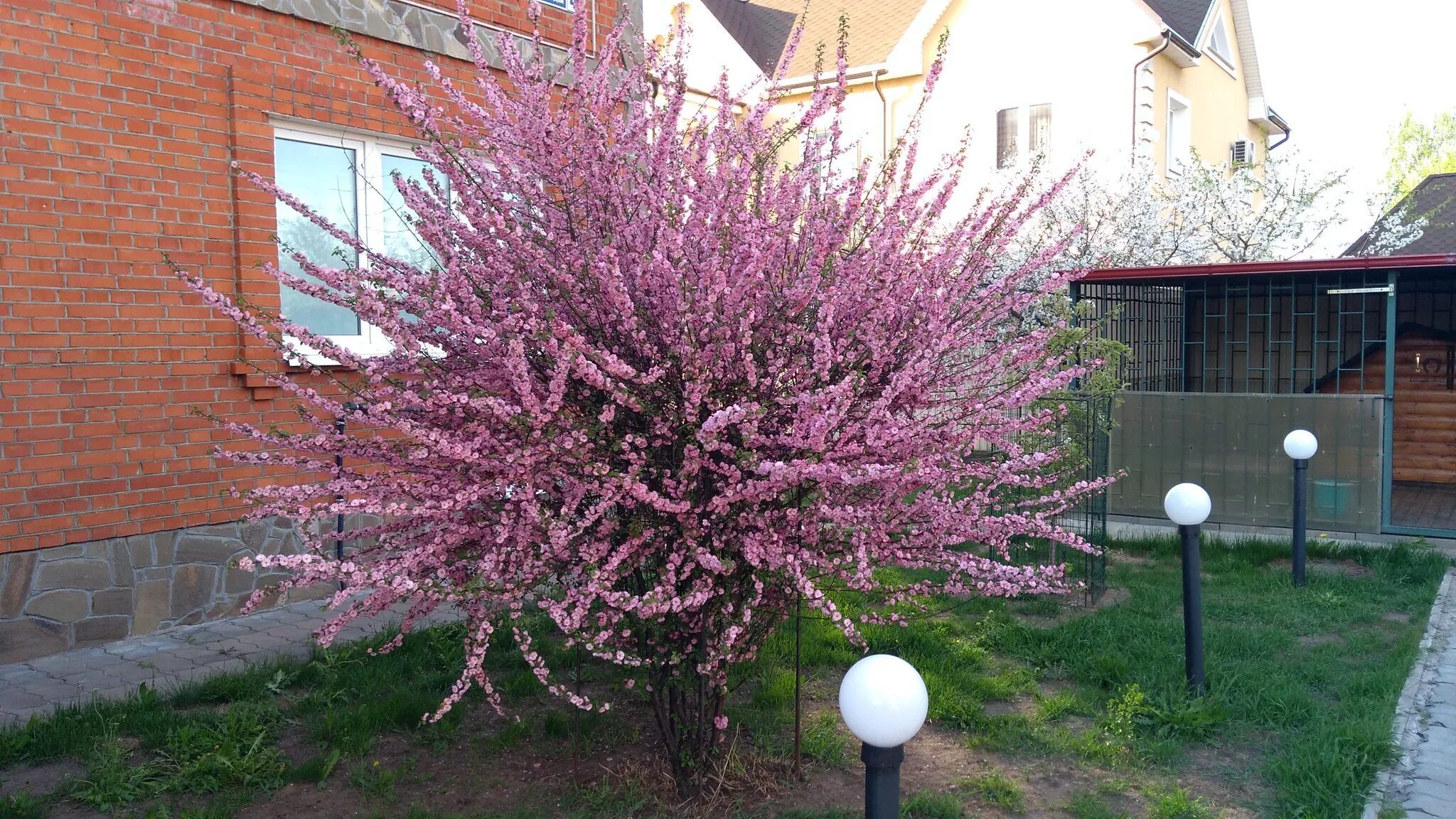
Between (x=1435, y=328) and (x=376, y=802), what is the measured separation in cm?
1280

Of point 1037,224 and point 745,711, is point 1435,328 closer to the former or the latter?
point 1037,224

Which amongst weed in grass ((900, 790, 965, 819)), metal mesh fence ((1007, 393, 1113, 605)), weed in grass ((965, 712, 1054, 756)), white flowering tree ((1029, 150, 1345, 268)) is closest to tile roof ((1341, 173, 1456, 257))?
white flowering tree ((1029, 150, 1345, 268))

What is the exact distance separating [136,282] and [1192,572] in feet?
19.7

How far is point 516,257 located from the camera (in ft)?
11.5

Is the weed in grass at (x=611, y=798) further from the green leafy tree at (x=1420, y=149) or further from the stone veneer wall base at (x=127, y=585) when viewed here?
the green leafy tree at (x=1420, y=149)

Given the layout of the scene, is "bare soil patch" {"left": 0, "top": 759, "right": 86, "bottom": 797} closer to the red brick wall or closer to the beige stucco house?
the red brick wall

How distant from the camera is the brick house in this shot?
18.0ft

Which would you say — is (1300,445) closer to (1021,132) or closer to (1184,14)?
(1021,132)

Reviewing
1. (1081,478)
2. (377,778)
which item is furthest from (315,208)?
(1081,478)

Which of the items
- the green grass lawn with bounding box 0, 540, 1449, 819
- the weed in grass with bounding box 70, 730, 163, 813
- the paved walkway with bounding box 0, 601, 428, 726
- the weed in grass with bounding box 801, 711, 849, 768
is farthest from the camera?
the paved walkway with bounding box 0, 601, 428, 726

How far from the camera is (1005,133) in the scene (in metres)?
18.5

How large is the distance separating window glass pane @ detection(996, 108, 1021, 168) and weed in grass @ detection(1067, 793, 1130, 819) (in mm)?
15784

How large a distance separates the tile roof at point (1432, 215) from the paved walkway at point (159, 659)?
1372 centimetres

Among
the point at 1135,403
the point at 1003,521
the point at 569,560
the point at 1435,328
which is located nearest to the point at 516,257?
the point at 569,560
